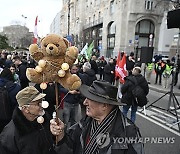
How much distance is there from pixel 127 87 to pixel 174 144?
180cm

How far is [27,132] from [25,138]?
62mm

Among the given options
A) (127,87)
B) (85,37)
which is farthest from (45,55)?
(85,37)

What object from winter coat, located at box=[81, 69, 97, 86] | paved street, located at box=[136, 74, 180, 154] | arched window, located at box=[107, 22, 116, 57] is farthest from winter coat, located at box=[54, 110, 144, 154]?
arched window, located at box=[107, 22, 116, 57]

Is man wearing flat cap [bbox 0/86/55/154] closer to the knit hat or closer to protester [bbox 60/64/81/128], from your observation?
the knit hat

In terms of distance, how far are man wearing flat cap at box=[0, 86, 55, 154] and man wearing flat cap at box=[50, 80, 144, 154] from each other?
0.31 meters

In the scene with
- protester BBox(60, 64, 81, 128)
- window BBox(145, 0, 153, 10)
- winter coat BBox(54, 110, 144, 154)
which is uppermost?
window BBox(145, 0, 153, 10)

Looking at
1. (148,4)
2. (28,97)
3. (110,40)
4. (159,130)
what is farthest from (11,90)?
(110,40)

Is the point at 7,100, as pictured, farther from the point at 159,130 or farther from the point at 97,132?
the point at 159,130

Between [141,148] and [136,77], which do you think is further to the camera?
[136,77]

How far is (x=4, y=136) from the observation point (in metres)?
2.35

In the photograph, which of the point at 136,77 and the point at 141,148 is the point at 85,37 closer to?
the point at 136,77

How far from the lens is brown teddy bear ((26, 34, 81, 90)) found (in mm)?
2059

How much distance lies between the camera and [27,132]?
2.34m

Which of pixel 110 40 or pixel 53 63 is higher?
pixel 110 40
